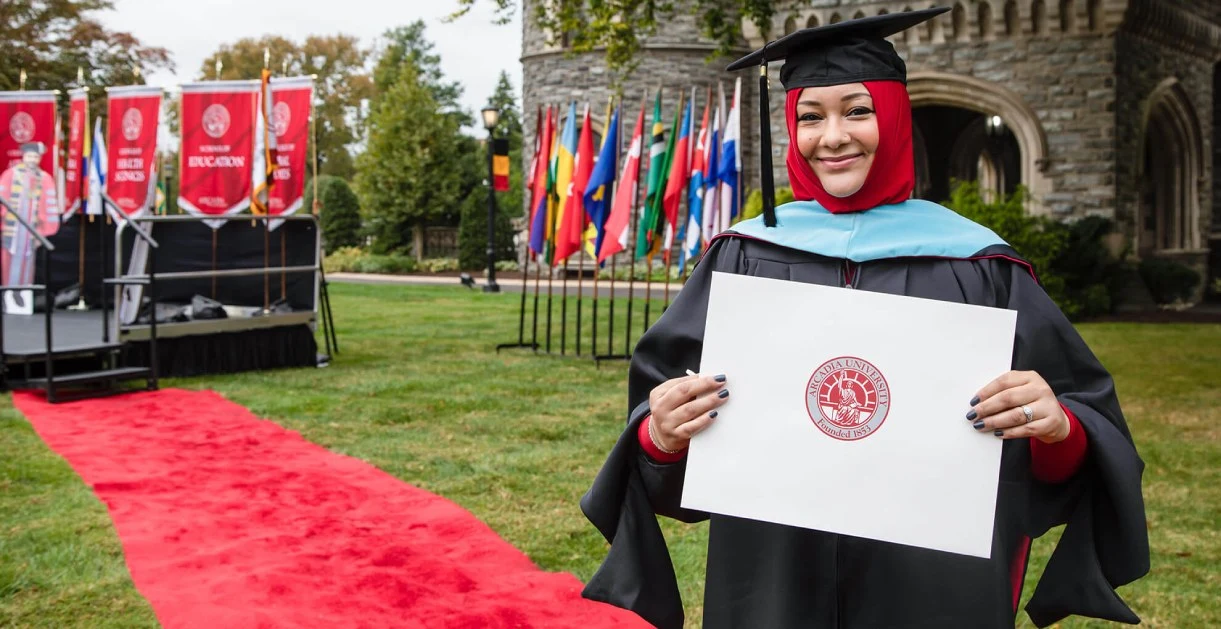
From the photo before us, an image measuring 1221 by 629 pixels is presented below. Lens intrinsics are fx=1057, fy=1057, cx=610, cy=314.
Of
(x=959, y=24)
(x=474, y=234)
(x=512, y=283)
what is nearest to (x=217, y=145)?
(x=959, y=24)

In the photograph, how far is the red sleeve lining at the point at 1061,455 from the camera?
75.0 inches

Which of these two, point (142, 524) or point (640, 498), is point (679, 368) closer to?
point (640, 498)

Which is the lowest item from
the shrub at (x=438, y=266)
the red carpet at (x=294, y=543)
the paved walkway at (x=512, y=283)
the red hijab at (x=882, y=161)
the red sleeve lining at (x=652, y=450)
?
the red carpet at (x=294, y=543)

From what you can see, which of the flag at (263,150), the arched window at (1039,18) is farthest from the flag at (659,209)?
the arched window at (1039,18)

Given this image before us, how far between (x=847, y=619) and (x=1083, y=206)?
17413 mm

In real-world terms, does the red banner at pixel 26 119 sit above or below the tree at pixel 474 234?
above

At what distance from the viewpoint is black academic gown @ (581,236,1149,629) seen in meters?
1.98

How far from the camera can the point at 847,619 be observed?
204 centimetres

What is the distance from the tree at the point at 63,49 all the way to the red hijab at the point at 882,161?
24828mm

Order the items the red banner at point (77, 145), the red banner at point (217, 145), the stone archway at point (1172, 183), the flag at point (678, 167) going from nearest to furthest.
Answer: the flag at point (678, 167) → the red banner at point (217, 145) → the red banner at point (77, 145) → the stone archway at point (1172, 183)

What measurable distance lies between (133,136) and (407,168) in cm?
2241

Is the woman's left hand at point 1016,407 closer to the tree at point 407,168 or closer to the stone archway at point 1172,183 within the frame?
the stone archway at point 1172,183

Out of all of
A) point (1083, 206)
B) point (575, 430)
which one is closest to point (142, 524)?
point (575, 430)

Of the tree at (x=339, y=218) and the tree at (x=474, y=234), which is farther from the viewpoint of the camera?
the tree at (x=339, y=218)
